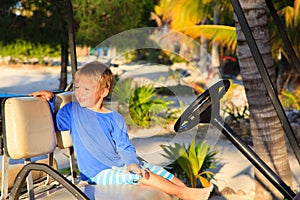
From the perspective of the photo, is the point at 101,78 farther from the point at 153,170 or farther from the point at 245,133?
the point at 245,133

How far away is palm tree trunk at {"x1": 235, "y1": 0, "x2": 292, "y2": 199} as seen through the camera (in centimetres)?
408

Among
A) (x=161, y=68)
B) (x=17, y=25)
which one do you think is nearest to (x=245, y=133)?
(x=161, y=68)

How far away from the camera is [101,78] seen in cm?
264

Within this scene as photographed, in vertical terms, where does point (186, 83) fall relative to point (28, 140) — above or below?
above

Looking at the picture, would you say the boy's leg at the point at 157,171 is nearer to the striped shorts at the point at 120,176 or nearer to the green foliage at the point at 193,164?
the striped shorts at the point at 120,176

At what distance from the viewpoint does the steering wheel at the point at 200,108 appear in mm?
2596

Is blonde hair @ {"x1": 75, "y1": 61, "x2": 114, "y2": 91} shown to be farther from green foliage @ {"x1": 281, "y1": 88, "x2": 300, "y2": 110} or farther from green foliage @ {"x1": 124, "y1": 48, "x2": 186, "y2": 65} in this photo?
green foliage @ {"x1": 281, "y1": 88, "x2": 300, "y2": 110}

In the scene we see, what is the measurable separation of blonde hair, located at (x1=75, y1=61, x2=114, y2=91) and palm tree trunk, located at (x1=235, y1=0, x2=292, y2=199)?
5.47 ft

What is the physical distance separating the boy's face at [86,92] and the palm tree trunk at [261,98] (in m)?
1.72

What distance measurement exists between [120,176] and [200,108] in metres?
0.46

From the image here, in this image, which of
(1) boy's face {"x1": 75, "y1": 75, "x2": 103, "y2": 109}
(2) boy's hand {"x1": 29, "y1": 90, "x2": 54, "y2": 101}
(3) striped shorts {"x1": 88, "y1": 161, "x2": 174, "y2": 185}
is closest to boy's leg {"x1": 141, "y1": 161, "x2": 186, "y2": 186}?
(3) striped shorts {"x1": 88, "y1": 161, "x2": 174, "y2": 185}

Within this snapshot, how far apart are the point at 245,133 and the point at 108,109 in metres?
5.34

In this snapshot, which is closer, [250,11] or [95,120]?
[95,120]

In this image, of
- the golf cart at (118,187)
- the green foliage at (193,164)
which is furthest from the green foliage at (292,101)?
the golf cart at (118,187)
